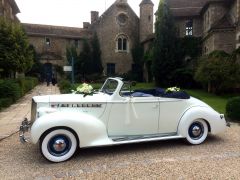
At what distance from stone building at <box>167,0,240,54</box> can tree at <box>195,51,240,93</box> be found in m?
2.97

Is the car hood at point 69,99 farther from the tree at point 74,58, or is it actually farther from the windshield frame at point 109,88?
the tree at point 74,58

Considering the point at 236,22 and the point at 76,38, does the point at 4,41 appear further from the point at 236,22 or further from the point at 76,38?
the point at 76,38

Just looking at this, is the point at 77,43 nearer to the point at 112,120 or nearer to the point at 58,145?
the point at 112,120

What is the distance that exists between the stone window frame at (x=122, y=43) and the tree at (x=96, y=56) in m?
2.90

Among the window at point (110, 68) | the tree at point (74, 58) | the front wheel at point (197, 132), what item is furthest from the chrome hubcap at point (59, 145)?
the window at point (110, 68)

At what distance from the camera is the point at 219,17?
25062mm

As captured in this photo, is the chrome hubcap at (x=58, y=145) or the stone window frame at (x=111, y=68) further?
the stone window frame at (x=111, y=68)

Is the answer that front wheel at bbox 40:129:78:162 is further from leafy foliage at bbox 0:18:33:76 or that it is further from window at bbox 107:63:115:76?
window at bbox 107:63:115:76

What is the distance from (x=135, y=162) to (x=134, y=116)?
1183mm

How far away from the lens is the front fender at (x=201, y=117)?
263 inches

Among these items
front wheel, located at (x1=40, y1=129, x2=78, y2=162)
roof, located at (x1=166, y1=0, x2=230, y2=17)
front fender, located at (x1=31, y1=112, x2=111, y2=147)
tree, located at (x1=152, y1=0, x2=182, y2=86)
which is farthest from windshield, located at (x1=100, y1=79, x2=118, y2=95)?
roof, located at (x1=166, y1=0, x2=230, y2=17)

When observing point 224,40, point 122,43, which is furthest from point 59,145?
point 122,43

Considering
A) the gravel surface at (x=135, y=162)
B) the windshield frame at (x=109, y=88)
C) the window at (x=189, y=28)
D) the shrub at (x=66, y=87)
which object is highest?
the window at (x=189, y=28)

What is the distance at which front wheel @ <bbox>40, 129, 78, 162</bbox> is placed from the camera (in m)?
5.59
